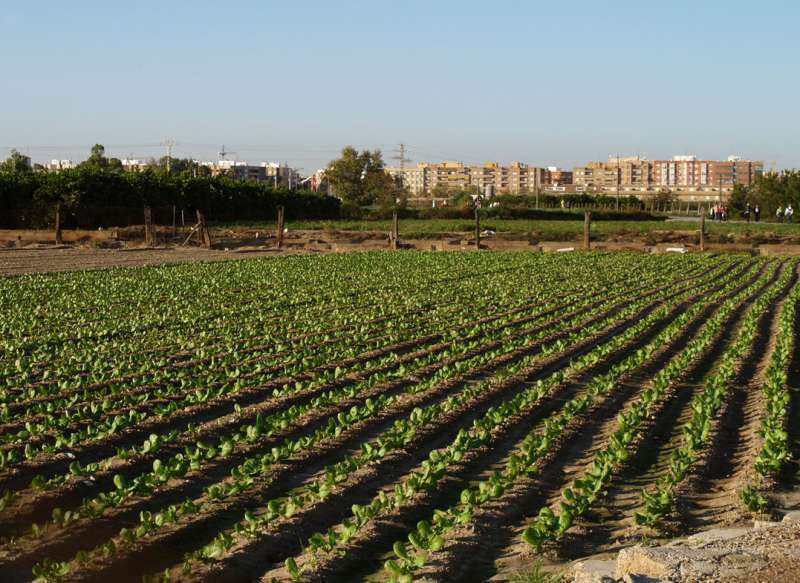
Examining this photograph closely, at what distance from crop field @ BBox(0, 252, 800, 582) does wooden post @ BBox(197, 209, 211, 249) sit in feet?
68.0

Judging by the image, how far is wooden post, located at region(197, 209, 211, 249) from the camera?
3875 centimetres

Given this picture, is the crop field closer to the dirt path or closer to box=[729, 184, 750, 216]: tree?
the dirt path

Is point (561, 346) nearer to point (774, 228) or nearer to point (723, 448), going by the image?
point (723, 448)

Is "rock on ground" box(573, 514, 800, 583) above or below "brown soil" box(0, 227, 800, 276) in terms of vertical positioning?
below

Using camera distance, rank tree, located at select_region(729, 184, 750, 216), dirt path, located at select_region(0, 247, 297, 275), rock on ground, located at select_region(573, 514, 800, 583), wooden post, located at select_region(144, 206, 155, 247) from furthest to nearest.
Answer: tree, located at select_region(729, 184, 750, 216) < wooden post, located at select_region(144, 206, 155, 247) < dirt path, located at select_region(0, 247, 297, 275) < rock on ground, located at select_region(573, 514, 800, 583)

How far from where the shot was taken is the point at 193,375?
36.6 ft

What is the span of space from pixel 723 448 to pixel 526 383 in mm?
3202

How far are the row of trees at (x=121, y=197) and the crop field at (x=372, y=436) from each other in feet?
105

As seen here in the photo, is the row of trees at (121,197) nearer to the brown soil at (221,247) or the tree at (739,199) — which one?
the brown soil at (221,247)

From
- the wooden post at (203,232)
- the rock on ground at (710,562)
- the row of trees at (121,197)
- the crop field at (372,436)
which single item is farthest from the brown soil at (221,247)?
the rock on ground at (710,562)

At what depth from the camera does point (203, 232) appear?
133ft

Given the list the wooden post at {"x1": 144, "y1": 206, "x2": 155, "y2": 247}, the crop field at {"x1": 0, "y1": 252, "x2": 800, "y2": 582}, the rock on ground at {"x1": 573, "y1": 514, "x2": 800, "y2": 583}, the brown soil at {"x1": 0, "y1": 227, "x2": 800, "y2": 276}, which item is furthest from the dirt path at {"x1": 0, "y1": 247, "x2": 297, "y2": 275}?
the rock on ground at {"x1": 573, "y1": 514, "x2": 800, "y2": 583}

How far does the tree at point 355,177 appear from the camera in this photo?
106m

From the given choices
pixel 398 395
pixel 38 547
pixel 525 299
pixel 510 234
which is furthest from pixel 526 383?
pixel 510 234
